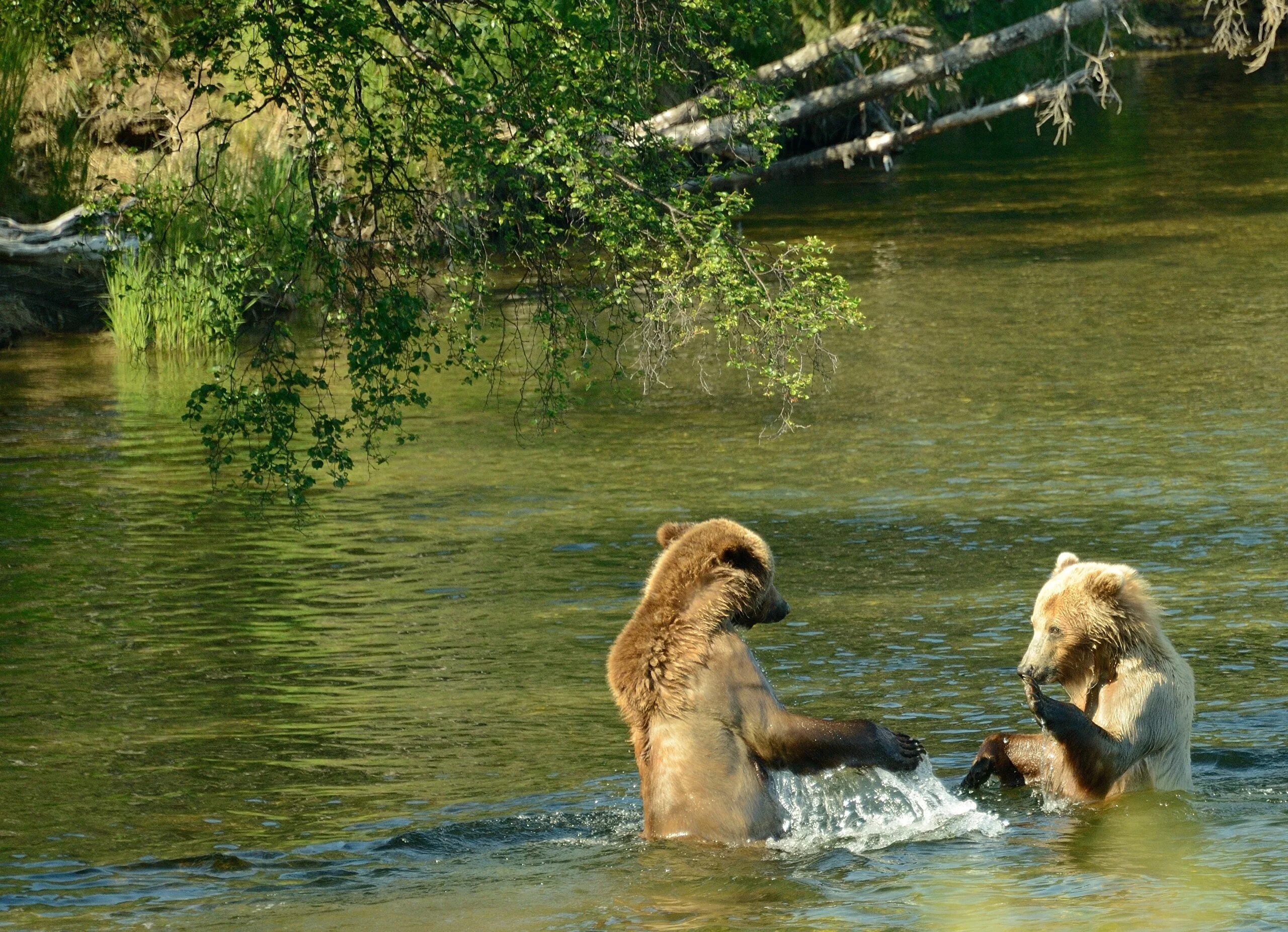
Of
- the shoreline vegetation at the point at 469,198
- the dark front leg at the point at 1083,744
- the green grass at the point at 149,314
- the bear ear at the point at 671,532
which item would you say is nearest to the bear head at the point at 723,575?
the bear ear at the point at 671,532

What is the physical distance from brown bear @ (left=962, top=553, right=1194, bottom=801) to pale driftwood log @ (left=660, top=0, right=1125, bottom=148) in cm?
1769

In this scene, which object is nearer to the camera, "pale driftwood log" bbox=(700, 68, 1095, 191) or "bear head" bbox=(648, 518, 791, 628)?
"bear head" bbox=(648, 518, 791, 628)

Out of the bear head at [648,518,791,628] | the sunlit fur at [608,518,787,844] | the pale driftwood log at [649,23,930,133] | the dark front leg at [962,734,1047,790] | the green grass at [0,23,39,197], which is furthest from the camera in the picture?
the pale driftwood log at [649,23,930,133]

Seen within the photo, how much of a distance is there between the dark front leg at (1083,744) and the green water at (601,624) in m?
0.14

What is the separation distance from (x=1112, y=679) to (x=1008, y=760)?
0.56m

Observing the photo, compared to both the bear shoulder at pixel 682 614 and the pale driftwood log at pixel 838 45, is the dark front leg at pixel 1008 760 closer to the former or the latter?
the bear shoulder at pixel 682 614

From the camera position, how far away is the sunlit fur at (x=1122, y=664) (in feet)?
24.1

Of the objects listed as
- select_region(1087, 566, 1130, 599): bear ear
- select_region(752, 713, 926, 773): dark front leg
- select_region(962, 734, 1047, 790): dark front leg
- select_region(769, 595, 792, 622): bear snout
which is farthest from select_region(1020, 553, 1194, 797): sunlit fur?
select_region(769, 595, 792, 622): bear snout

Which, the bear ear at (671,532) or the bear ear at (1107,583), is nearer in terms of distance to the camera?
the bear ear at (671,532)

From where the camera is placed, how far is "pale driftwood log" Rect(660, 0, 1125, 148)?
26656 millimetres

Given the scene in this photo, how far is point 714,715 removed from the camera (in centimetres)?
680

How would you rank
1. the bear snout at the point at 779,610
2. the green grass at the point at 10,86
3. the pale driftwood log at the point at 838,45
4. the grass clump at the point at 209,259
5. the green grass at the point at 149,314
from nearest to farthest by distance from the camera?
1. the bear snout at the point at 779,610
2. the grass clump at the point at 209,259
3. the green grass at the point at 149,314
4. the green grass at the point at 10,86
5. the pale driftwood log at the point at 838,45

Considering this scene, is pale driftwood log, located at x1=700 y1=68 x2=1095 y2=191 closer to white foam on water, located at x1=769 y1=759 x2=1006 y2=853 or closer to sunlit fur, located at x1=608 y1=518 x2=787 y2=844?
white foam on water, located at x1=769 y1=759 x2=1006 y2=853

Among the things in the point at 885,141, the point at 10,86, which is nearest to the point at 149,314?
the point at 10,86
